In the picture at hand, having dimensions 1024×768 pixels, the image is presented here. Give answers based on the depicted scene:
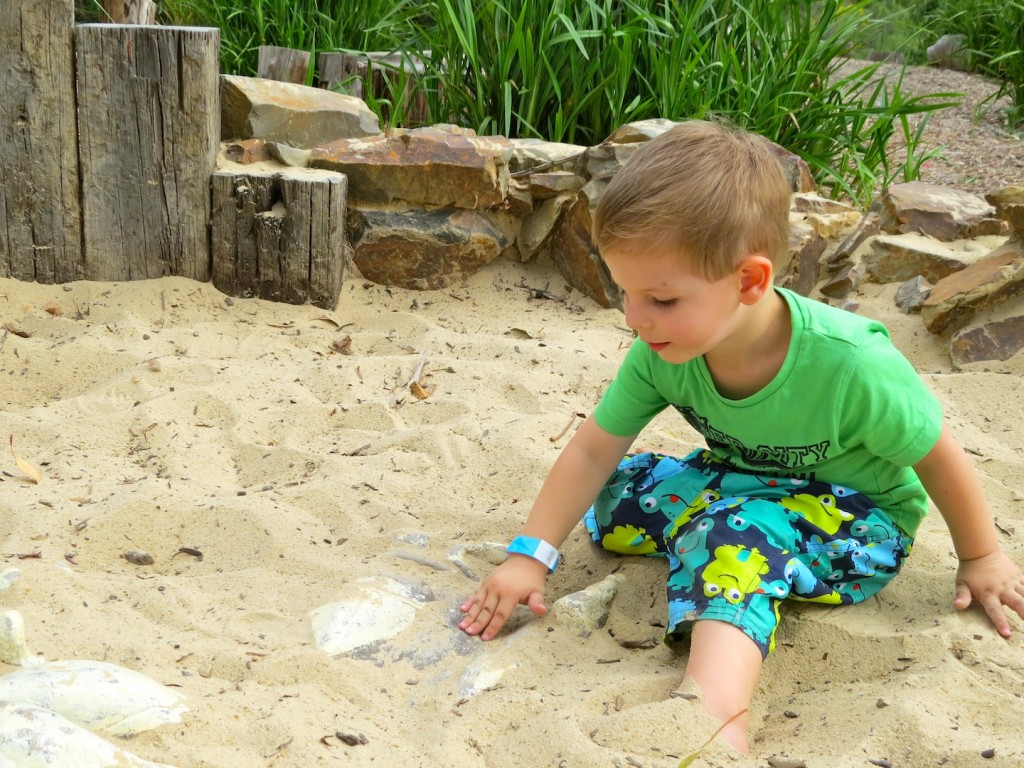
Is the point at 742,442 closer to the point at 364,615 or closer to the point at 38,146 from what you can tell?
the point at 364,615

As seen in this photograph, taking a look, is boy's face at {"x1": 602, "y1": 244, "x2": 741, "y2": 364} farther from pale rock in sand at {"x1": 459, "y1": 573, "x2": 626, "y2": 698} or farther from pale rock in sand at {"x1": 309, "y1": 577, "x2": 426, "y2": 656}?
pale rock in sand at {"x1": 309, "y1": 577, "x2": 426, "y2": 656}

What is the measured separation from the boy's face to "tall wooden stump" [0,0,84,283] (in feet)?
7.33

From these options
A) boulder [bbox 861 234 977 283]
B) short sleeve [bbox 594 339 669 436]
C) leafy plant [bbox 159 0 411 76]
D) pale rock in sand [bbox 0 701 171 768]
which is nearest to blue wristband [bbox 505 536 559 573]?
short sleeve [bbox 594 339 669 436]

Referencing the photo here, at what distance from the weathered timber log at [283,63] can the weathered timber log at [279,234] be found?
4.98 ft

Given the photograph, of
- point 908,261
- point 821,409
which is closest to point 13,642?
point 821,409

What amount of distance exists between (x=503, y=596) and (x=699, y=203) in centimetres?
81

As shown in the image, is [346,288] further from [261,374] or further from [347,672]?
[347,672]

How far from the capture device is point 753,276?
1.82 metres

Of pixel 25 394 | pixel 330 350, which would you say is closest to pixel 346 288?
pixel 330 350

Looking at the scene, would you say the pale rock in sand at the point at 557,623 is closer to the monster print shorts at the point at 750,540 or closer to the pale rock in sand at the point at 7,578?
the monster print shorts at the point at 750,540

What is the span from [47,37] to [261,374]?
125cm

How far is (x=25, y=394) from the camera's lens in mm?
2807

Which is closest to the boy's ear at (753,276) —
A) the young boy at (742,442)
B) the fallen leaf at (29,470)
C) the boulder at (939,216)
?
the young boy at (742,442)

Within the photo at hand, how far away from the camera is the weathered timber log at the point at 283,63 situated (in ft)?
15.9
